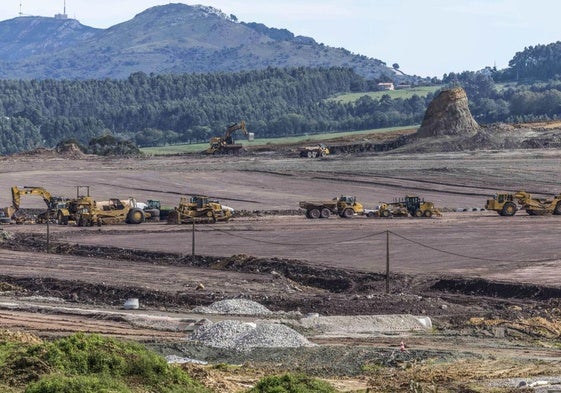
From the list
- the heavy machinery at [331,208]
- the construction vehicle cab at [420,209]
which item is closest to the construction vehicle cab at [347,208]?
the heavy machinery at [331,208]

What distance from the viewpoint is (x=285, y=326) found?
3244 centimetres

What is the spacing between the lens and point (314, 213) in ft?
216

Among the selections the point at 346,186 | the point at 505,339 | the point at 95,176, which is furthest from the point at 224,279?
the point at 95,176

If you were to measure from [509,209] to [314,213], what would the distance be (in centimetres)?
951

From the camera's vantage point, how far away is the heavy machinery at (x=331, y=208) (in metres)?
65.8

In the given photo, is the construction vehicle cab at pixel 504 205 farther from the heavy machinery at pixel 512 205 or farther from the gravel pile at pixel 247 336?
the gravel pile at pixel 247 336

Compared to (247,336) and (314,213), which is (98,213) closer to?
(314,213)

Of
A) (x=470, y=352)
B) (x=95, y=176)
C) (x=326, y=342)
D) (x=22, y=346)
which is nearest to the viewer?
(x=22, y=346)

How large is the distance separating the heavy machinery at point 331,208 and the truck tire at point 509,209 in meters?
6.97

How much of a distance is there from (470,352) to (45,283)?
1847 cm

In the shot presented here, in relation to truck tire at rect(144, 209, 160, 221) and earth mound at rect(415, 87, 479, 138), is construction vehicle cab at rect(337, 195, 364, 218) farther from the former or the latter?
earth mound at rect(415, 87, 479, 138)

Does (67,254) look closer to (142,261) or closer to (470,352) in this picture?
(142,261)

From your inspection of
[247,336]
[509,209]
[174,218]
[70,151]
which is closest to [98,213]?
[174,218]

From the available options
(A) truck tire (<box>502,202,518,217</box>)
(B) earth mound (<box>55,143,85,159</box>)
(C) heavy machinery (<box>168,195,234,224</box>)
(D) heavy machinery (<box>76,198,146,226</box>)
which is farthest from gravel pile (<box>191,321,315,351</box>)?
(B) earth mound (<box>55,143,85,159</box>)
